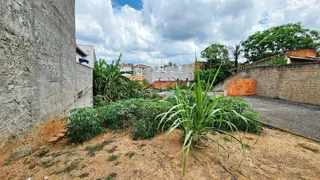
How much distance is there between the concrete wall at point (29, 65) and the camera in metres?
1.33

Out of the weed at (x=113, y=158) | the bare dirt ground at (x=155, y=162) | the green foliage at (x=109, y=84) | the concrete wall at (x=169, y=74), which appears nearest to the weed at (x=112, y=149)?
the bare dirt ground at (x=155, y=162)

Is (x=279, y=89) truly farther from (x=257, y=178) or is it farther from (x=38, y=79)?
(x=38, y=79)

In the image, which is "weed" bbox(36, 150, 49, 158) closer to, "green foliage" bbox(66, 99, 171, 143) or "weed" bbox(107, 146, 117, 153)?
"green foliage" bbox(66, 99, 171, 143)

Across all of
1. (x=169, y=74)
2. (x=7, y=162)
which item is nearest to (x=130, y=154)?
(x=7, y=162)

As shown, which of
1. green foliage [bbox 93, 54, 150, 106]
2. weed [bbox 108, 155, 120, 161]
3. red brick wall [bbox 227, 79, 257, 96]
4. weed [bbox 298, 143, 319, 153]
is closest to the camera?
→ weed [bbox 108, 155, 120, 161]

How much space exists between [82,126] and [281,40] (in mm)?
23076

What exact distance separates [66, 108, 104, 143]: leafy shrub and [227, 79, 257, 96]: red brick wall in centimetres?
922

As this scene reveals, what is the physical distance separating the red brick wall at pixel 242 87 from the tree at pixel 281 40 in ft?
37.3

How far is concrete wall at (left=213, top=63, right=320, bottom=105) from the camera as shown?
629 centimetres

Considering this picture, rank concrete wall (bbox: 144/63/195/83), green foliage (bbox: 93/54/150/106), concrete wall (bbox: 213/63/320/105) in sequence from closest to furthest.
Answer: concrete wall (bbox: 213/63/320/105) < green foliage (bbox: 93/54/150/106) < concrete wall (bbox: 144/63/195/83)

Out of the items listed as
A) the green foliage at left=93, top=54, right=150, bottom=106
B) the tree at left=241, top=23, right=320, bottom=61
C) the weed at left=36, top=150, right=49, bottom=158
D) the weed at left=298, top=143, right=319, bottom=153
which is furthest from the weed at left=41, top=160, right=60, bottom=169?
the tree at left=241, top=23, right=320, bottom=61

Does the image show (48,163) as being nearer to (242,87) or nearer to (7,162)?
(7,162)

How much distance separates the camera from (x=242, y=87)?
9453mm

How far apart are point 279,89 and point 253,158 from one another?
27.7 ft
